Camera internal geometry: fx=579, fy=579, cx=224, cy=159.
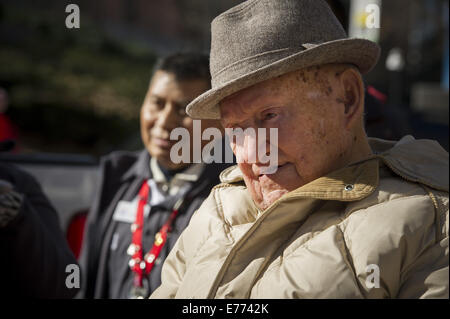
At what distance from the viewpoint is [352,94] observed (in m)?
1.66

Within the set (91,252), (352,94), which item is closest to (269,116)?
(352,94)

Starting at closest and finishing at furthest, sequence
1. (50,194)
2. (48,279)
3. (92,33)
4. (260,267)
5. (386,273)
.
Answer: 1. (386,273)
2. (260,267)
3. (48,279)
4. (50,194)
5. (92,33)

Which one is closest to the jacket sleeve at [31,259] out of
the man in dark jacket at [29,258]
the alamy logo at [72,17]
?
the man in dark jacket at [29,258]

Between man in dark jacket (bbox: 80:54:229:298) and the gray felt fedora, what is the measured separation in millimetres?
915

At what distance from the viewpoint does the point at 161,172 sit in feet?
9.74

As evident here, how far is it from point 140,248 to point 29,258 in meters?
0.49

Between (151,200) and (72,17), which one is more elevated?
(72,17)

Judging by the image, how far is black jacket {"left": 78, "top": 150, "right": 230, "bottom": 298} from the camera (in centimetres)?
268

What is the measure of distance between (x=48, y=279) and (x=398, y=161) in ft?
5.52

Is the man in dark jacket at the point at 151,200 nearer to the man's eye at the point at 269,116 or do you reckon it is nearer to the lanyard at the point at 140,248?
the lanyard at the point at 140,248

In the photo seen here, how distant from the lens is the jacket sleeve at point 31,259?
2.49 metres

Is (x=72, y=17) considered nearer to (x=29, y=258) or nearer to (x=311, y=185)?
(x=29, y=258)
